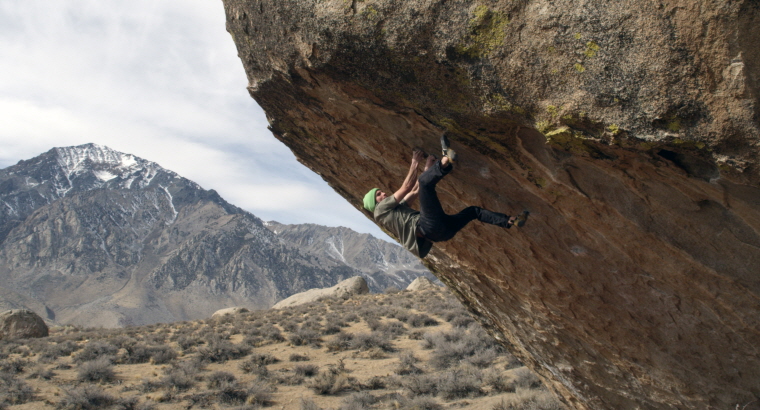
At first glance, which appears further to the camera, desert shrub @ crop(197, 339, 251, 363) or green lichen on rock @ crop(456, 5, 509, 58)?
desert shrub @ crop(197, 339, 251, 363)

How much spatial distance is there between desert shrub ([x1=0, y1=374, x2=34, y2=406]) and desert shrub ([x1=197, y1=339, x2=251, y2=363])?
4438 mm

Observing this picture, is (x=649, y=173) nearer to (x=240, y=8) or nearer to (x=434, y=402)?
(x=240, y=8)

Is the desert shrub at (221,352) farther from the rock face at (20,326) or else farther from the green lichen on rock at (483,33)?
the green lichen on rock at (483,33)

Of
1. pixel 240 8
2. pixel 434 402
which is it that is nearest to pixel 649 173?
pixel 240 8

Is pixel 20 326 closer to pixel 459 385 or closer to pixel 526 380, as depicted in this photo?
pixel 459 385

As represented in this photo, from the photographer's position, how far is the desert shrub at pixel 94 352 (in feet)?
48.9

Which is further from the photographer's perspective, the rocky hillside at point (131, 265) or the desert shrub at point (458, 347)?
the rocky hillside at point (131, 265)

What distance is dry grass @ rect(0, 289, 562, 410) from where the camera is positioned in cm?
1052

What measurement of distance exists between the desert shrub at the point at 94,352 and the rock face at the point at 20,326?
7.20 meters

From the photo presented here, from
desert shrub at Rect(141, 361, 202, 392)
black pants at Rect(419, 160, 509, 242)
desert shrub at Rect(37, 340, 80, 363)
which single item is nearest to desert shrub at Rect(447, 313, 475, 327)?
desert shrub at Rect(141, 361, 202, 392)

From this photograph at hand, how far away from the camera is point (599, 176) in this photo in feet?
13.7

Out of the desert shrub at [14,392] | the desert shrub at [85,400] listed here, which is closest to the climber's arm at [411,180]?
the desert shrub at [85,400]

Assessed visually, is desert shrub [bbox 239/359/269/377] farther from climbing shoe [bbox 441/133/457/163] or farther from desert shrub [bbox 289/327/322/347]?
climbing shoe [bbox 441/133/457/163]

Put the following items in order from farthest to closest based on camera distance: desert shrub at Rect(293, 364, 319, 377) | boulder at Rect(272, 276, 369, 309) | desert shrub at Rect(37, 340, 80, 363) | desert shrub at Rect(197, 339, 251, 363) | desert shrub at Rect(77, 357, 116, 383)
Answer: boulder at Rect(272, 276, 369, 309)
desert shrub at Rect(37, 340, 80, 363)
desert shrub at Rect(197, 339, 251, 363)
desert shrub at Rect(293, 364, 319, 377)
desert shrub at Rect(77, 357, 116, 383)
